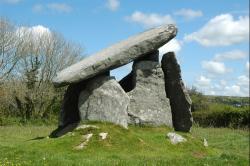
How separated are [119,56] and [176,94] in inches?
145

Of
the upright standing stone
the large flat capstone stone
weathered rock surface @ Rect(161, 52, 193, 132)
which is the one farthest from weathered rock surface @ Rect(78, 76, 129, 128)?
weathered rock surface @ Rect(161, 52, 193, 132)

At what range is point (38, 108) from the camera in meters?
48.6

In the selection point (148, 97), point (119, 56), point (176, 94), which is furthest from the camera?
point (176, 94)

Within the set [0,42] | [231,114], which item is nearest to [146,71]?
[231,114]

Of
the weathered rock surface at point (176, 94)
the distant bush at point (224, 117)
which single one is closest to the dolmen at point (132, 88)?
the weathered rock surface at point (176, 94)

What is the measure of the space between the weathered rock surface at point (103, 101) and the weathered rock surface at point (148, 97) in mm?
938

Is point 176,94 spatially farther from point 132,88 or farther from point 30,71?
point 30,71

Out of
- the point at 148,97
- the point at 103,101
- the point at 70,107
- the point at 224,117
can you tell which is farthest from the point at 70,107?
the point at 224,117

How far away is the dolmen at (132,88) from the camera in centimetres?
1798

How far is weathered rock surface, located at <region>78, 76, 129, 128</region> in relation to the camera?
1800 cm

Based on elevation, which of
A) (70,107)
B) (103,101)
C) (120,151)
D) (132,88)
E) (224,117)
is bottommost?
(224,117)

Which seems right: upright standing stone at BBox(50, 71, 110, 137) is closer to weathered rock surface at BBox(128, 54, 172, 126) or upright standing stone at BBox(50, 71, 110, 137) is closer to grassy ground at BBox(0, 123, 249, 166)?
weathered rock surface at BBox(128, 54, 172, 126)

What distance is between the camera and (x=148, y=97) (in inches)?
766

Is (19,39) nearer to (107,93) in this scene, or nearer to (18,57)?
(18,57)
